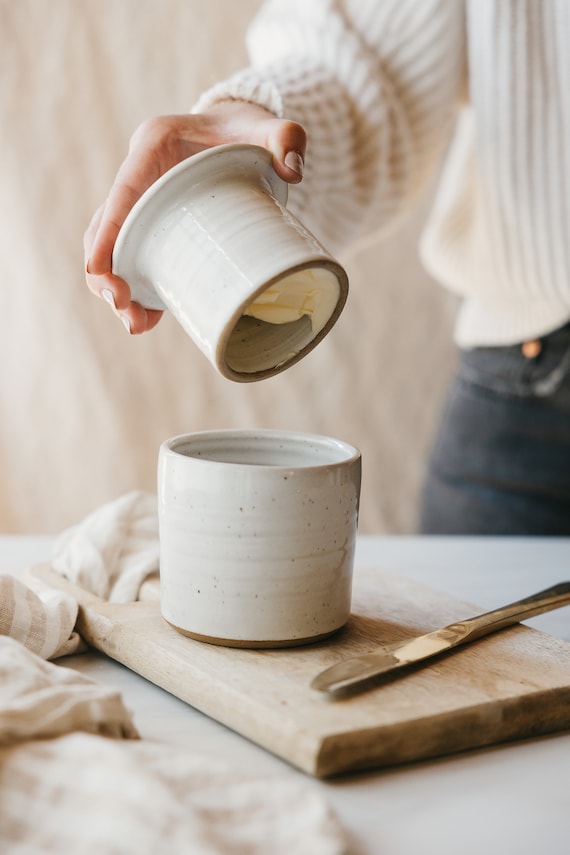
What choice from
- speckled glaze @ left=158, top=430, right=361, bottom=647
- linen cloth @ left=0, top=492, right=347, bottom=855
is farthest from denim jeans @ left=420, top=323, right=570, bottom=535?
linen cloth @ left=0, top=492, right=347, bottom=855

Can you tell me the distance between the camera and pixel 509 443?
1.18 m

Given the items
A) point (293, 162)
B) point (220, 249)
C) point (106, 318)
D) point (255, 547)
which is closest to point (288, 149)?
point (293, 162)

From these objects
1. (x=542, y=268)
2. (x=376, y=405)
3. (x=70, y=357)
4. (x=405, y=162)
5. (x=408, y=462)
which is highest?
(x=405, y=162)

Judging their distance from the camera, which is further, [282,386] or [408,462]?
[408,462]

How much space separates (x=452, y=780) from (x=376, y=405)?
1.40 metres

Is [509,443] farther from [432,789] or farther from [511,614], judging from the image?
[432,789]

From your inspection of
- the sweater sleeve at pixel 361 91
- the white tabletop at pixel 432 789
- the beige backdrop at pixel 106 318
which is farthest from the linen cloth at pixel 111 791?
the beige backdrop at pixel 106 318

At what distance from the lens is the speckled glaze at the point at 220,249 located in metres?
0.53

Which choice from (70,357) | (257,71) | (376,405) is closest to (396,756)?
(257,71)

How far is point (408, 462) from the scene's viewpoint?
1.93 meters

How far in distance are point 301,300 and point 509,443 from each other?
64 cm

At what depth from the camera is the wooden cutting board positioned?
51cm

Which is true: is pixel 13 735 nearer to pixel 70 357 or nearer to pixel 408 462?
pixel 70 357

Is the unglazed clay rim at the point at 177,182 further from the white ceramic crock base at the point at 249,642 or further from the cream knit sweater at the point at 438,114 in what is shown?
the cream knit sweater at the point at 438,114
